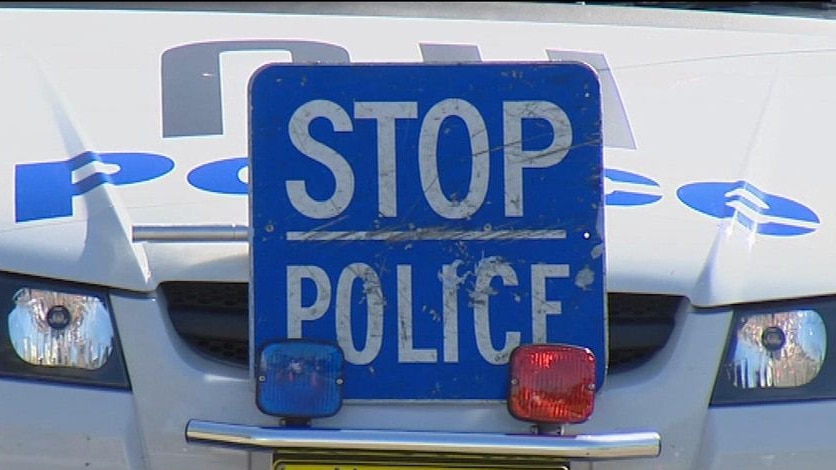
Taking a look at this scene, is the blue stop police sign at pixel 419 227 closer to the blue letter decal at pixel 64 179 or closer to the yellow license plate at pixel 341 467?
the yellow license plate at pixel 341 467

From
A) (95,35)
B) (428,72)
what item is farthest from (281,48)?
(428,72)

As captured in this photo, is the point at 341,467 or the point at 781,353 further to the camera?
the point at 781,353

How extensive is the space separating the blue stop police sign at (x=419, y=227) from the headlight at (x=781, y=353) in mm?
251

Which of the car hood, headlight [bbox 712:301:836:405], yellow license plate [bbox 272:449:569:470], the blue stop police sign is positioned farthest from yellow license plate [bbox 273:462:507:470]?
headlight [bbox 712:301:836:405]

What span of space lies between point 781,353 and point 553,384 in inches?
16.5

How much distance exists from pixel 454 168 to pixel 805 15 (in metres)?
1.61

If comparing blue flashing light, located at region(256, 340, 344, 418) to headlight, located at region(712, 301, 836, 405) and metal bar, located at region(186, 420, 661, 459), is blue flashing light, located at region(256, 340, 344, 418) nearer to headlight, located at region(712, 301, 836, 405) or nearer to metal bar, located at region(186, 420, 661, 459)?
metal bar, located at region(186, 420, 661, 459)

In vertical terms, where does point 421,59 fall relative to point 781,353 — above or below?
above

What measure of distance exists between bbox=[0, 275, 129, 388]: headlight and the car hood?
0.04m

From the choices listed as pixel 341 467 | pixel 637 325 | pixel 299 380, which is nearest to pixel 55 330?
pixel 299 380

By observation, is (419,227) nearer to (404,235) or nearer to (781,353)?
(404,235)

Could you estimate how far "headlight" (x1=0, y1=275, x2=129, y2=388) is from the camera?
2852 mm

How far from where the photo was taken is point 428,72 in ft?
9.43

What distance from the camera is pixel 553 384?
9.23 feet
